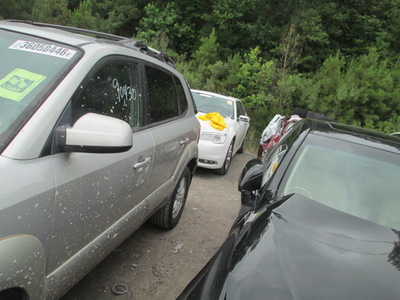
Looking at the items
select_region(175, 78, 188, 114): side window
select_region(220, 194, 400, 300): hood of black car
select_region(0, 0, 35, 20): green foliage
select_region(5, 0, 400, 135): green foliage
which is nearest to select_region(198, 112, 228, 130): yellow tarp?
select_region(175, 78, 188, 114): side window

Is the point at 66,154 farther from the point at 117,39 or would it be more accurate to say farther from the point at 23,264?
the point at 117,39

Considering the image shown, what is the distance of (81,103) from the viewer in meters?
1.86

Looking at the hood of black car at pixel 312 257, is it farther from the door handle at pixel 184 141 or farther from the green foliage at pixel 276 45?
the green foliage at pixel 276 45

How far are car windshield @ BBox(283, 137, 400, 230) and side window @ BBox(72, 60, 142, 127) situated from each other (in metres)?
1.28

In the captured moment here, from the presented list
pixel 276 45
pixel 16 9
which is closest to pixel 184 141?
pixel 276 45

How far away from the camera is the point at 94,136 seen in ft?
5.17

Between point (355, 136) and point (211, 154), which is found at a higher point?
point (355, 136)

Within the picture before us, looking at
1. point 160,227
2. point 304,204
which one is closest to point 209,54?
point 160,227

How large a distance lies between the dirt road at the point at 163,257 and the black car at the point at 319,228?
1054 millimetres

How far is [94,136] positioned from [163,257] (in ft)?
6.89

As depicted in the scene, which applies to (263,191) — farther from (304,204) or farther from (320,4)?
(320,4)

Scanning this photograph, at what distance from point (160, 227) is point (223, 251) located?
1.95 m

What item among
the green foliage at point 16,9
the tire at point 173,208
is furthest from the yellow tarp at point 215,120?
the green foliage at point 16,9

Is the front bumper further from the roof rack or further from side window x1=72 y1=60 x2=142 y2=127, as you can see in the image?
side window x1=72 y1=60 x2=142 y2=127
